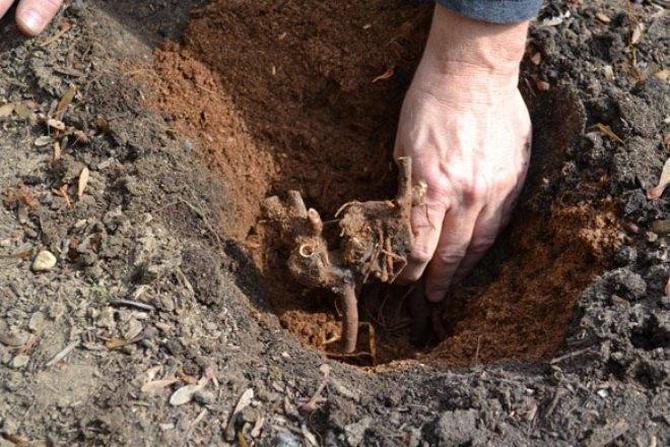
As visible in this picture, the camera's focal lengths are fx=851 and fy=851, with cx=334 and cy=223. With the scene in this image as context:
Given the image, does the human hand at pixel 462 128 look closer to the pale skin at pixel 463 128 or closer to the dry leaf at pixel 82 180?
the pale skin at pixel 463 128

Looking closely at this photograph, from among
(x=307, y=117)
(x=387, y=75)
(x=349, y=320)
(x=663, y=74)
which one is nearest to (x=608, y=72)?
(x=663, y=74)

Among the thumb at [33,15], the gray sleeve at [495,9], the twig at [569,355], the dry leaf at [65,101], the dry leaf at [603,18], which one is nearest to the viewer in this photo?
the twig at [569,355]

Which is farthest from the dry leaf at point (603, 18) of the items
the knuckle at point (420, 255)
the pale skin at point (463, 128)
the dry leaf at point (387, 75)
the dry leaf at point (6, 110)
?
the dry leaf at point (6, 110)

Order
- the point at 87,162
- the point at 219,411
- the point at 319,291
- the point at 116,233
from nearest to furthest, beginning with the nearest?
the point at 219,411 < the point at 116,233 < the point at 87,162 < the point at 319,291

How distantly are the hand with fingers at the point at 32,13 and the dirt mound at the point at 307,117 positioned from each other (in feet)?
1.28

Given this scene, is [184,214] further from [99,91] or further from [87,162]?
[99,91]

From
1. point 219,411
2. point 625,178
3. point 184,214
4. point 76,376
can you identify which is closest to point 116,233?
point 184,214

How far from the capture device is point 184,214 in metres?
2.56

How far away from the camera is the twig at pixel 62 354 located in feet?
7.03

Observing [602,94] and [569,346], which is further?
[602,94]

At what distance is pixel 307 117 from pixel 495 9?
2.87 feet

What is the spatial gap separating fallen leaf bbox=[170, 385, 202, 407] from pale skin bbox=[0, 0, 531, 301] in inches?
35.6

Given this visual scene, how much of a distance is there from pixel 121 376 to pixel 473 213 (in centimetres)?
124

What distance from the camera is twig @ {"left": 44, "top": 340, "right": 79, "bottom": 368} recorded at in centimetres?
214
